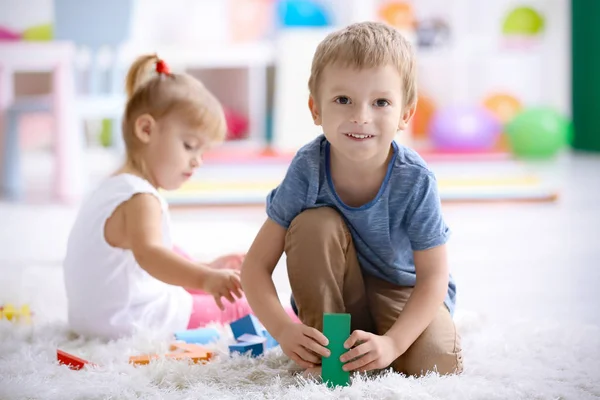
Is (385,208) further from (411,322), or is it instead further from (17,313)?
(17,313)

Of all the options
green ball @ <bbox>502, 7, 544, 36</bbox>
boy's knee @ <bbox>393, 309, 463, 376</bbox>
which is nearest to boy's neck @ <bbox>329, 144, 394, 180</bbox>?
boy's knee @ <bbox>393, 309, 463, 376</bbox>

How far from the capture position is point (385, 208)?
1.12m

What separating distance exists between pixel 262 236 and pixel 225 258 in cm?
32

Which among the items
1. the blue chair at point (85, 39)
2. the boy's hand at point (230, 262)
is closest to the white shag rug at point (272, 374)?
the boy's hand at point (230, 262)

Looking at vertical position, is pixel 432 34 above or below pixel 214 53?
above

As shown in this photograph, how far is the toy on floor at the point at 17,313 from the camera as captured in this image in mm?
1416

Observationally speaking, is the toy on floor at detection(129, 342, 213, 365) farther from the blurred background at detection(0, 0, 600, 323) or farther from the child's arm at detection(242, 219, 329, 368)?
the blurred background at detection(0, 0, 600, 323)

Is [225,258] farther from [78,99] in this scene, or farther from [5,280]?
[78,99]

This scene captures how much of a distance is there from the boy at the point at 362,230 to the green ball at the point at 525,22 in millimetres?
3860

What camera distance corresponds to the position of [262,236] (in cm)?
116

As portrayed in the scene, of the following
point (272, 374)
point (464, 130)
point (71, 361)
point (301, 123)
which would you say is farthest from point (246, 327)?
point (464, 130)

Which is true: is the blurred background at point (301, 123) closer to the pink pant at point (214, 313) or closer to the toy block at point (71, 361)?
the pink pant at point (214, 313)

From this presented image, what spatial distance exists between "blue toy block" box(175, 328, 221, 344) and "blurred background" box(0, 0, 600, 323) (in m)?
0.35

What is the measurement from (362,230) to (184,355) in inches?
12.6
